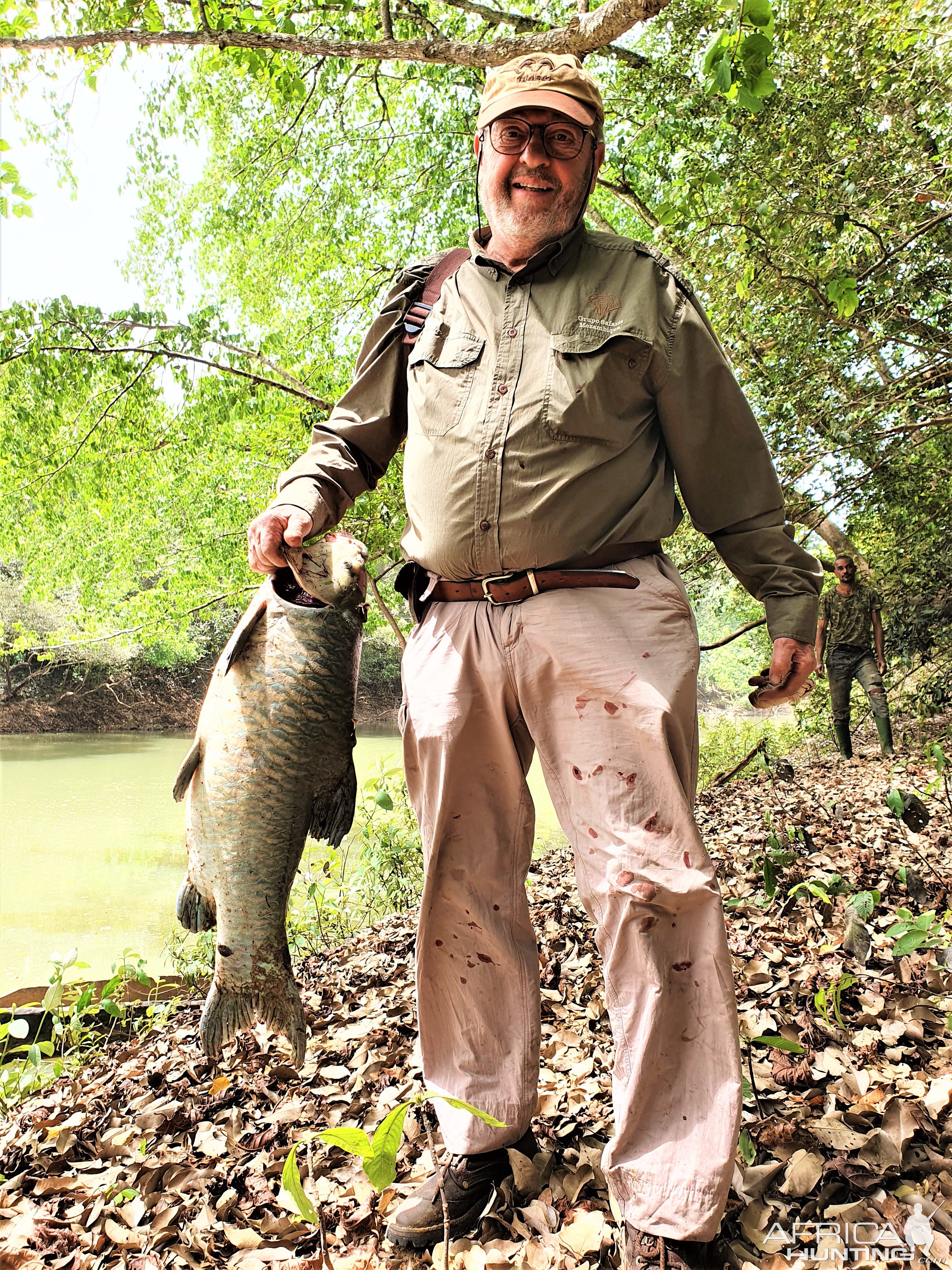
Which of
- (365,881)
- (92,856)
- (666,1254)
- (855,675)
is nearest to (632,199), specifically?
(855,675)

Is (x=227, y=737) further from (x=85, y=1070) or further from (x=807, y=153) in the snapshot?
(x=807, y=153)

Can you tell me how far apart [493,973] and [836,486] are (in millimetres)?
6171

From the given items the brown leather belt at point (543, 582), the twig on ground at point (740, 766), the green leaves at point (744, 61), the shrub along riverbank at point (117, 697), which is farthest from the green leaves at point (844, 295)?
the shrub along riverbank at point (117, 697)

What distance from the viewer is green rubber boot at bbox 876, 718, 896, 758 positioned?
892 cm

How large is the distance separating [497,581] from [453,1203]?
1.41 meters

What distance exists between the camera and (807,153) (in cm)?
531

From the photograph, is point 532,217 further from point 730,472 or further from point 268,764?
point 268,764

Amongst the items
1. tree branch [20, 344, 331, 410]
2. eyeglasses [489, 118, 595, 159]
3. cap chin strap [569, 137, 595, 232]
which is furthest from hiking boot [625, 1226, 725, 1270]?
tree branch [20, 344, 331, 410]

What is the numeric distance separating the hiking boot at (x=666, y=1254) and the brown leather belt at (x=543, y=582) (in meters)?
1.27

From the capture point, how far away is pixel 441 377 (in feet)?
6.49

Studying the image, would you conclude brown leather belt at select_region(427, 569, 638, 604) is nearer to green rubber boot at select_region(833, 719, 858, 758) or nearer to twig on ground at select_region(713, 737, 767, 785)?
twig on ground at select_region(713, 737, 767, 785)

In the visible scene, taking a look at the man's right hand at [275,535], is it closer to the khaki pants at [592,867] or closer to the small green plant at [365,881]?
the khaki pants at [592,867]

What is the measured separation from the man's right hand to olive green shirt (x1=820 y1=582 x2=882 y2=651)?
8062 mm

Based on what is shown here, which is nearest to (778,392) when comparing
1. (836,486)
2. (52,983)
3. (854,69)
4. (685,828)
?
(836,486)
